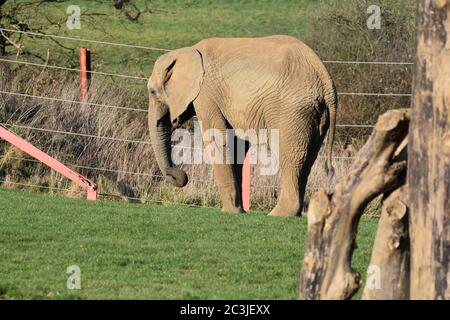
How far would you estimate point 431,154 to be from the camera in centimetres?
714

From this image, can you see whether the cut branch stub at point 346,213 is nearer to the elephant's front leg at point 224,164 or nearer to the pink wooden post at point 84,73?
the elephant's front leg at point 224,164

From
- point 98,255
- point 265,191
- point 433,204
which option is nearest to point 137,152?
point 265,191

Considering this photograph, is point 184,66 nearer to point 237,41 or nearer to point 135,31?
point 237,41

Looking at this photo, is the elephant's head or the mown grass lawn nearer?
the mown grass lawn

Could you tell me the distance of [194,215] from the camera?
42.8ft

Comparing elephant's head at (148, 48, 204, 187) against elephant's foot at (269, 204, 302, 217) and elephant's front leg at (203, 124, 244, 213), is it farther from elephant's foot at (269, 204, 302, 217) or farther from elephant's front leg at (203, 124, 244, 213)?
elephant's foot at (269, 204, 302, 217)

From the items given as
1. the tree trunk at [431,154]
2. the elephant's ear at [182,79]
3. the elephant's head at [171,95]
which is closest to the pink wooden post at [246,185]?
the elephant's head at [171,95]

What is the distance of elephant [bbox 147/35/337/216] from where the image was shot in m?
13.3

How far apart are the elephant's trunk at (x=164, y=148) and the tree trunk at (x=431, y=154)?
7198 mm

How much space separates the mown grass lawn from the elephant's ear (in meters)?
1.15

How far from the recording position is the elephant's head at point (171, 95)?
1382 centimetres

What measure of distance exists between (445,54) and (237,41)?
272 inches

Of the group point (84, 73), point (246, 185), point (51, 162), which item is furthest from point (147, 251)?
point (84, 73)

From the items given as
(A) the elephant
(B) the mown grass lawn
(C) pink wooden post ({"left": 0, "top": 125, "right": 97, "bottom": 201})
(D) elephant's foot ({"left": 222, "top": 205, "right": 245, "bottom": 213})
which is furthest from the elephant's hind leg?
(C) pink wooden post ({"left": 0, "top": 125, "right": 97, "bottom": 201})
